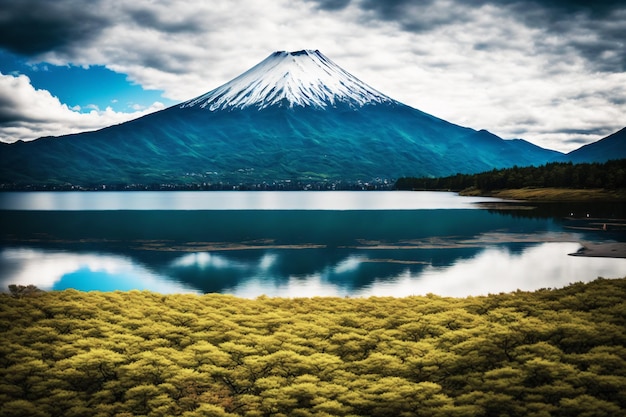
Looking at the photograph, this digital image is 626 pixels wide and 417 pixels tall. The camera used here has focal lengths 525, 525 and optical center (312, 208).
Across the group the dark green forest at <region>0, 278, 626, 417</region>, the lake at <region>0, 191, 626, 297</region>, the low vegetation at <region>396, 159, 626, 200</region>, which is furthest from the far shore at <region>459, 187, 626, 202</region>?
the dark green forest at <region>0, 278, 626, 417</region>

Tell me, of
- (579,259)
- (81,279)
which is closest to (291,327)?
(81,279)

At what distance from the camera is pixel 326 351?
55.3ft

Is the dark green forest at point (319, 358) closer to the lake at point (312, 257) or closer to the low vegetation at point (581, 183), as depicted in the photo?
the lake at point (312, 257)

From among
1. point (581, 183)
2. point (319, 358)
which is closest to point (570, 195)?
point (581, 183)

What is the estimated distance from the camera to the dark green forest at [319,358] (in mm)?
13586

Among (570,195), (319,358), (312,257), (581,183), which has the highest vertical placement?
(581,183)

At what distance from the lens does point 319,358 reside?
16.0m

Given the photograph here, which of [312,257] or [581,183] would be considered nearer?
[312,257]

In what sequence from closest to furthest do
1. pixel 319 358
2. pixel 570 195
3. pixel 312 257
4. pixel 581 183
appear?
pixel 319 358, pixel 312 257, pixel 570 195, pixel 581 183

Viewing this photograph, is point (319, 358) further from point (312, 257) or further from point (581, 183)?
point (581, 183)

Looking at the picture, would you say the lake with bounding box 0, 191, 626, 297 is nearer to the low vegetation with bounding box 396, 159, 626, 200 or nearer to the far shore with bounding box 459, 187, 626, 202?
the far shore with bounding box 459, 187, 626, 202

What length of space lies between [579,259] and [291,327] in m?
42.8

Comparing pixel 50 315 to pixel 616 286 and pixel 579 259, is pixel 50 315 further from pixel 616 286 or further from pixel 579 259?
pixel 579 259

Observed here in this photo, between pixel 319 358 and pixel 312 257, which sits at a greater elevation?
pixel 319 358
